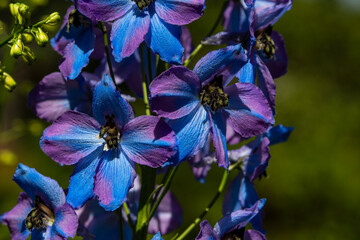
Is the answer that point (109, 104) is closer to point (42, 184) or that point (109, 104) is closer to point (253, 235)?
point (42, 184)

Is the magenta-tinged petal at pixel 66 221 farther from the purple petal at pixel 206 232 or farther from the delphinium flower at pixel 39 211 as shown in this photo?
the purple petal at pixel 206 232

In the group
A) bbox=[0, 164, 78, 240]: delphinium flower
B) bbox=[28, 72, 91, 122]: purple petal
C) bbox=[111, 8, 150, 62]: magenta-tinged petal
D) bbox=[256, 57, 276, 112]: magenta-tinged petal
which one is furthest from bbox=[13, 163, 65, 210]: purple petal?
bbox=[256, 57, 276, 112]: magenta-tinged petal

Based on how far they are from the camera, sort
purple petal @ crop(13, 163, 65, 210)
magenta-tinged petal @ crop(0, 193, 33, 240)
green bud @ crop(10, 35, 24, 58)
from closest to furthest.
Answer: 1. green bud @ crop(10, 35, 24, 58)
2. purple petal @ crop(13, 163, 65, 210)
3. magenta-tinged petal @ crop(0, 193, 33, 240)

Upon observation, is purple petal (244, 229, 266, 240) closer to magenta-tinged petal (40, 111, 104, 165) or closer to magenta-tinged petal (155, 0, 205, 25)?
magenta-tinged petal (40, 111, 104, 165)

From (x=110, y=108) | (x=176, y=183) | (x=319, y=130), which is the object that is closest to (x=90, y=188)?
(x=110, y=108)

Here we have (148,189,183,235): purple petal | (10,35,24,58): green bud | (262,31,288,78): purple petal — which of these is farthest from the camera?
(148,189,183,235): purple petal

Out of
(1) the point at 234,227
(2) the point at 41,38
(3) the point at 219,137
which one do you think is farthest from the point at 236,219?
(2) the point at 41,38

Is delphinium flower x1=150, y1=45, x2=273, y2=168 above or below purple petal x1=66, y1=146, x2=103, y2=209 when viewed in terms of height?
above
